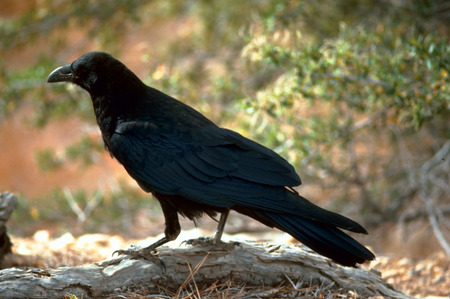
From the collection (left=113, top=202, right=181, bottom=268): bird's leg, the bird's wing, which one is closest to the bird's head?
the bird's wing

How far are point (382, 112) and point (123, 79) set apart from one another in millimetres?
2331

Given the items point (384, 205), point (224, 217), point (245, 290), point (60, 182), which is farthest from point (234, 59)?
point (60, 182)

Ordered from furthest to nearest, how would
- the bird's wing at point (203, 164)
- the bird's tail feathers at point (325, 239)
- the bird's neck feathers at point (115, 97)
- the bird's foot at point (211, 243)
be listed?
the bird's neck feathers at point (115, 97)
the bird's foot at point (211, 243)
the bird's wing at point (203, 164)
the bird's tail feathers at point (325, 239)

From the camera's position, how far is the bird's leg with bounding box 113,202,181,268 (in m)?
3.17

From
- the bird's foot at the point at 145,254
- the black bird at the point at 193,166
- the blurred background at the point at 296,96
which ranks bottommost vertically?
the bird's foot at the point at 145,254

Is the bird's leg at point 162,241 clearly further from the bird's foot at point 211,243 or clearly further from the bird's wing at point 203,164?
the bird's wing at point 203,164

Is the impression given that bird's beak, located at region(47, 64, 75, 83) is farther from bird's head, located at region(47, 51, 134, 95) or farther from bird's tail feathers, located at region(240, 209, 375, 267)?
bird's tail feathers, located at region(240, 209, 375, 267)

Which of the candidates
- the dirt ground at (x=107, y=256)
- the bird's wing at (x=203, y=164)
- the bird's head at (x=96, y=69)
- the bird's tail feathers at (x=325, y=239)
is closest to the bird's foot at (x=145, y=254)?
the bird's wing at (x=203, y=164)

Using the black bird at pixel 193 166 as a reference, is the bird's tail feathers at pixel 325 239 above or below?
below

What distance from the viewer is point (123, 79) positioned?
3625 mm

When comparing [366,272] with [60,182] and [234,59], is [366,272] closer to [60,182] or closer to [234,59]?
[234,59]

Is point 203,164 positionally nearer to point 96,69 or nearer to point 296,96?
point 96,69

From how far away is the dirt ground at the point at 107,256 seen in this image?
12.8 feet

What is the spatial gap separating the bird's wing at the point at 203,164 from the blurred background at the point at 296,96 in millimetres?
840
